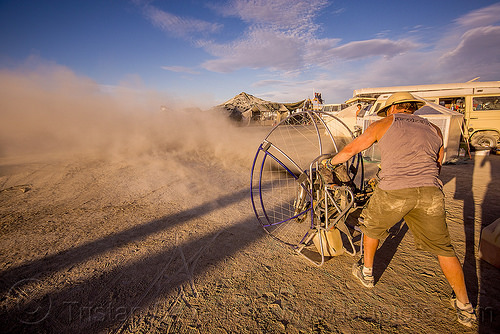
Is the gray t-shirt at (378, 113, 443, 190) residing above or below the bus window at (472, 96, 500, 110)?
below

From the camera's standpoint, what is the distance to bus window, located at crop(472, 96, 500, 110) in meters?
9.66

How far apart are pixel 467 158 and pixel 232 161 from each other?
1001cm

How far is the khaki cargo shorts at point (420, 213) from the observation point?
2.08 m

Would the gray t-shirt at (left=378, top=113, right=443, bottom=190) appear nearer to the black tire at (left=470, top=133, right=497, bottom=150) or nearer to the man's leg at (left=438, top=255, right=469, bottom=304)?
the man's leg at (left=438, top=255, right=469, bottom=304)

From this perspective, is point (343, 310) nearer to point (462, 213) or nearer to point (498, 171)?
point (462, 213)

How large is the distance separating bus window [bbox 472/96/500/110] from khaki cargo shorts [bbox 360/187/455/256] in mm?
11859

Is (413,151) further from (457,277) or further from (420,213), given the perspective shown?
(457,277)

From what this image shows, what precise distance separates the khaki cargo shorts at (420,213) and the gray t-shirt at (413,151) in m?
0.09

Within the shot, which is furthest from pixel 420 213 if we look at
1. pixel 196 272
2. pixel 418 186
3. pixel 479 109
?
pixel 479 109

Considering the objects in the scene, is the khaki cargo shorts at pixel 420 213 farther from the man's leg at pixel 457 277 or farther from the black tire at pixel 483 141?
the black tire at pixel 483 141

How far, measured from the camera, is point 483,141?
9.94 m

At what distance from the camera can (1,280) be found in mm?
2719

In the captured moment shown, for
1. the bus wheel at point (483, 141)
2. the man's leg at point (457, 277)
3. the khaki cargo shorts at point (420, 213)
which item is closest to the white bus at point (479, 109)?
the bus wheel at point (483, 141)

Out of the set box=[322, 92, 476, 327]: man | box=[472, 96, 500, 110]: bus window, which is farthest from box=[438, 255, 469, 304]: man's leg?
box=[472, 96, 500, 110]: bus window
